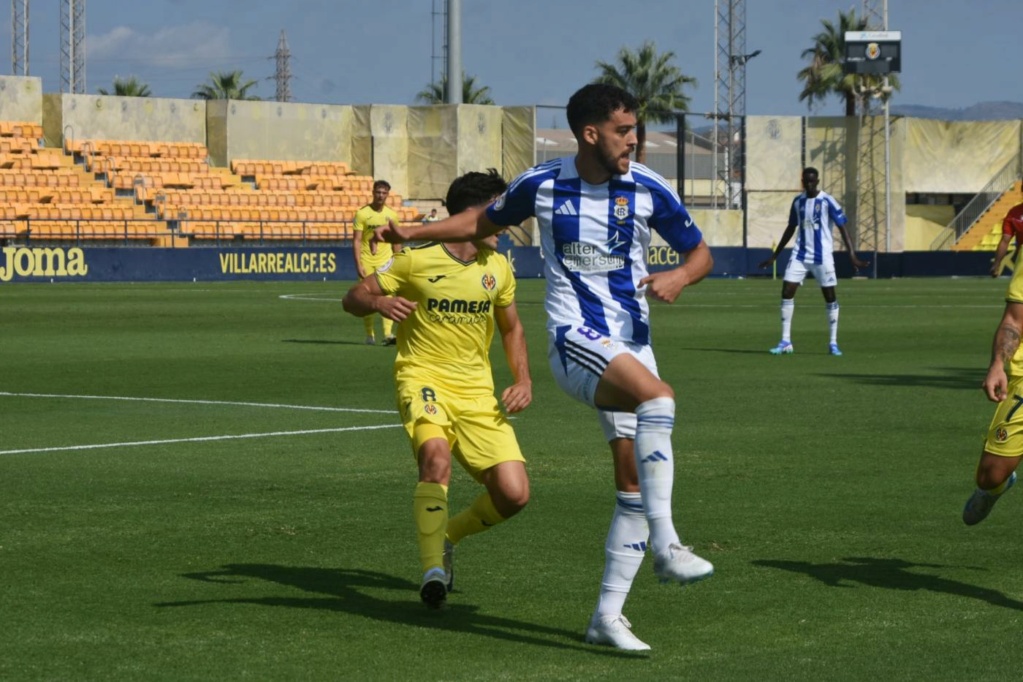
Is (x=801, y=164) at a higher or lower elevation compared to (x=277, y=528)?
higher

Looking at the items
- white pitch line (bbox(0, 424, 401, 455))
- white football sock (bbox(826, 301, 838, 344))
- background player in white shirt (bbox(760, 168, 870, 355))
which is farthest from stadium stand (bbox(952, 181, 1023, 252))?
white pitch line (bbox(0, 424, 401, 455))

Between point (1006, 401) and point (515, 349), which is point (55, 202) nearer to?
point (515, 349)

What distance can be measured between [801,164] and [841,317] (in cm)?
4022

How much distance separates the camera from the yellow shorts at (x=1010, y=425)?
734cm

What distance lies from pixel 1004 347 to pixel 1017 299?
0.75ft

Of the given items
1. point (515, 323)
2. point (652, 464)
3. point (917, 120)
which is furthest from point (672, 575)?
point (917, 120)

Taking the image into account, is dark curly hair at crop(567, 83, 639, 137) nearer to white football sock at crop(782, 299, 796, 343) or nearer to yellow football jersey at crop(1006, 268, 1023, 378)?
yellow football jersey at crop(1006, 268, 1023, 378)

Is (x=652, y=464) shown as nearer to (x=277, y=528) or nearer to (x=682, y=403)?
(x=277, y=528)

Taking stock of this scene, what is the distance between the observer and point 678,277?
20.8 ft

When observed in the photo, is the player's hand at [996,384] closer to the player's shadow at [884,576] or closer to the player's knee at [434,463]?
the player's shadow at [884,576]

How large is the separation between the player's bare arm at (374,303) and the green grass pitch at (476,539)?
1.21m

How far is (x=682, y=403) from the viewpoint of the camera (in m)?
15.9

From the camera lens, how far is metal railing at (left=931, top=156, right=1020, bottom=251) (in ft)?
241

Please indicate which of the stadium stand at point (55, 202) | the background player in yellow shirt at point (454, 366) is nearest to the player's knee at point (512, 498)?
the background player in yellow shirt at point (454, 366)
